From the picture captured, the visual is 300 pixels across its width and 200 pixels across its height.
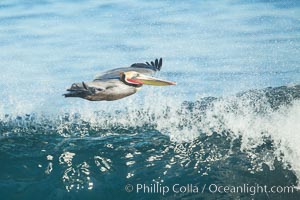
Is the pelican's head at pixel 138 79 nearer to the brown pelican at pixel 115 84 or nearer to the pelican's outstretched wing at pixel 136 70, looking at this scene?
the brown pelican at pixel 115 84

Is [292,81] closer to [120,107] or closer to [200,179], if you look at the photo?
[120,107]

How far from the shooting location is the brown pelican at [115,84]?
823 cm

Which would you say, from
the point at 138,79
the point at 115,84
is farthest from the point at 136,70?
the point at 115,84

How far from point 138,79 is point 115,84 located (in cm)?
45

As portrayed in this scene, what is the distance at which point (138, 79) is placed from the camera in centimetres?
909

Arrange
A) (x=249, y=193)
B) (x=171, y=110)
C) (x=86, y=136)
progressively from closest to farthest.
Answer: (x=249, y=193), (x=86, y=136), (x=171, y=110)

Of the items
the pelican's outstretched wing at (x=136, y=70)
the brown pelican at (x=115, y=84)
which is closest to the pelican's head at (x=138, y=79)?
the brown pelican at (x=115, y=84)

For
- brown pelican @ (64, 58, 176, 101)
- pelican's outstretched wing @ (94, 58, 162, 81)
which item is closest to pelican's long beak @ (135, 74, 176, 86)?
brown pelican @ (64, 58, 176, 101)

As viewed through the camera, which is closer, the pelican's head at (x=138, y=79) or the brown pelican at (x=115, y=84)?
the brown pelican at (x=115, y=84)

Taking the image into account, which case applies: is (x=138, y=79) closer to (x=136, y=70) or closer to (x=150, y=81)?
(x=150, y=81)

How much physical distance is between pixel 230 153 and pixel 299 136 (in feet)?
4.10

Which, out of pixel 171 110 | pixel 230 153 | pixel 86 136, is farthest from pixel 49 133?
pixel 230 153

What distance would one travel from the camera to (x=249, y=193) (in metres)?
9.04

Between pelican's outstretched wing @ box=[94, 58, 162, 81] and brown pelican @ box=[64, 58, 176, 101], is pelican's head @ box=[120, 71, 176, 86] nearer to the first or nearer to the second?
brown pelican @ box=[64, 58, 176, 101]
